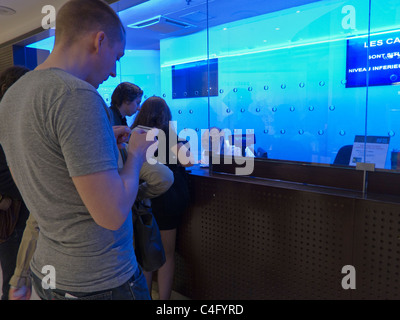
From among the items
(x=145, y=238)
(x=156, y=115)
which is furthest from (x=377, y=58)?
(x=145, y=238)

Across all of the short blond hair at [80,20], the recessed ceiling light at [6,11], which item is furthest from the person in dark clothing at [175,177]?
the recessed ceiling light at [6,11]

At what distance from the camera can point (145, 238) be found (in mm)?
1521

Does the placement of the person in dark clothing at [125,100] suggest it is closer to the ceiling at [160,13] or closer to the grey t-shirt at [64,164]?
the ceiling at [160,13]

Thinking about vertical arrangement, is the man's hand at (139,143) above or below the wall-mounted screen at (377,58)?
below

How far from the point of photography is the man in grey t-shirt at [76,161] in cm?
75

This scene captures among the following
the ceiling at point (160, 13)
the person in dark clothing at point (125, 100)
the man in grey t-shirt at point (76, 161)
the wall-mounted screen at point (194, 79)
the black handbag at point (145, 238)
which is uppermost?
the ceiling at point (160, 13)

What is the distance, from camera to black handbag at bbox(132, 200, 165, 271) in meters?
1.51

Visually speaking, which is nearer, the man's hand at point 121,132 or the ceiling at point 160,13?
the man's hand at point 121,132

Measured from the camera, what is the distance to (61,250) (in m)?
0.88

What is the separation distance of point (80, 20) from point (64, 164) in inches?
15.7

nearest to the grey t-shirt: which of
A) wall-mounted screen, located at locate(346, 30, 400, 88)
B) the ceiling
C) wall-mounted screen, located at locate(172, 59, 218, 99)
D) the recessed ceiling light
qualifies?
wall-mounted screen, located at locate(172, 59, 218, 99)

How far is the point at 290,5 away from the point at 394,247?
11.3ft

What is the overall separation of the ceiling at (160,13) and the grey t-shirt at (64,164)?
8.00 ft

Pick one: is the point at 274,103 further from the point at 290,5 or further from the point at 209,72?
the point at 290,5
